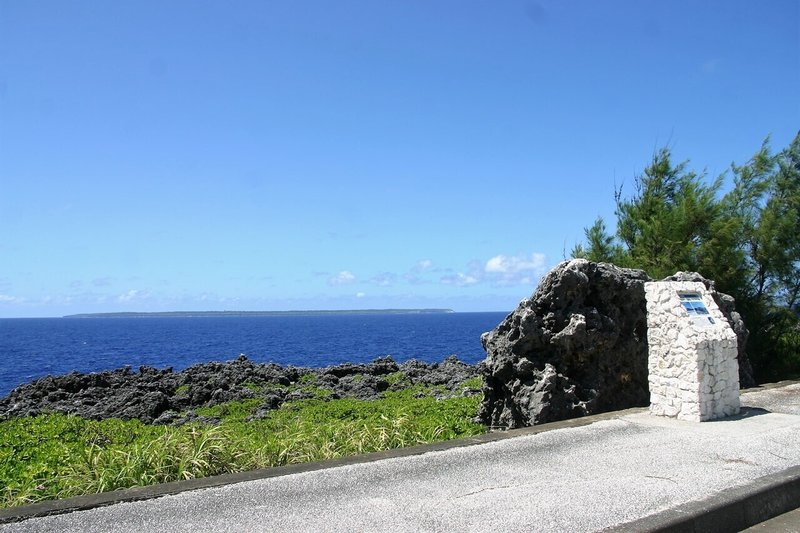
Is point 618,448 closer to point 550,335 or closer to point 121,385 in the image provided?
point 550,335

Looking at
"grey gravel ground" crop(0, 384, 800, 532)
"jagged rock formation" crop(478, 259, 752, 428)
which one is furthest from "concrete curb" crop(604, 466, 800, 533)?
"jagged rock formation" crop(478, 259, 752, 428)

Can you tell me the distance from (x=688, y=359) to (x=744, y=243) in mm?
A: 8622

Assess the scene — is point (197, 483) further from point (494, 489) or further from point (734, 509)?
point (734, 509)

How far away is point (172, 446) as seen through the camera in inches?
323

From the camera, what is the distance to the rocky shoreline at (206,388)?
18.0m

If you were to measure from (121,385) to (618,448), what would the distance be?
19398 millimetres

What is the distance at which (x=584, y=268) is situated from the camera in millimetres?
11688

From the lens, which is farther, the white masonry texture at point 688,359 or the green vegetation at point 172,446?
the white masonry texture at point 688,359

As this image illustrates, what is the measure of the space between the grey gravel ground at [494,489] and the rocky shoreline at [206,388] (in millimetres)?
9647

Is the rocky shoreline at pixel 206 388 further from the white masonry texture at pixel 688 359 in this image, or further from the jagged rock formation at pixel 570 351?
the white masonry texture at pixel 688 359

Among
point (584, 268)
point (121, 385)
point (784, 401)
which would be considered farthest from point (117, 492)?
point (121, 385)

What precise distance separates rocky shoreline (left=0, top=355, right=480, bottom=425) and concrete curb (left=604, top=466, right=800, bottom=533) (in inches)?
441

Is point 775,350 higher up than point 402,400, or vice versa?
point 775,350

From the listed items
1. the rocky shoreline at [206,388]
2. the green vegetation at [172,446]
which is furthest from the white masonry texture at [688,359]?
the rocky shoreline at [206,388]
